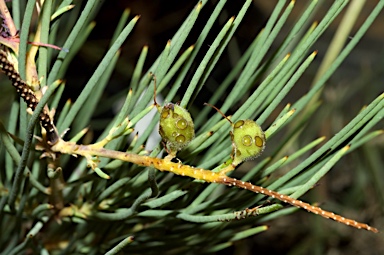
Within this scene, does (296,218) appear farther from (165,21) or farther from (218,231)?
(218,231)

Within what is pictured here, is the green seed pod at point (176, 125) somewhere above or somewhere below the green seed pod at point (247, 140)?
below

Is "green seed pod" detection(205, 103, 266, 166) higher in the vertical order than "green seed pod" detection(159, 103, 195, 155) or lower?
higher

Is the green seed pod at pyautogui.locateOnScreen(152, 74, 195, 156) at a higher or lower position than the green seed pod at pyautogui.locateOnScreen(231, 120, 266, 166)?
lower
